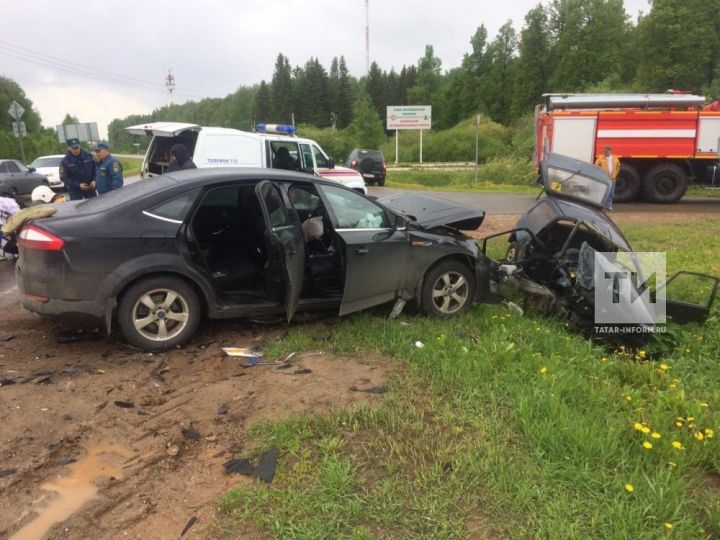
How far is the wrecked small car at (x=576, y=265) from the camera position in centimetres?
520

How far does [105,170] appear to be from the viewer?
8.70 m

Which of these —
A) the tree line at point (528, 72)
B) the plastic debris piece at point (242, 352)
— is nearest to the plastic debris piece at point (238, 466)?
the plastic debris piece at point (242, 352)

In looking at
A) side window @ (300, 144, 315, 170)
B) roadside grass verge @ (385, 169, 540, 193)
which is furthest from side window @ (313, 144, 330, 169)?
roadside grass verge @ (385, 169, 540, 193)

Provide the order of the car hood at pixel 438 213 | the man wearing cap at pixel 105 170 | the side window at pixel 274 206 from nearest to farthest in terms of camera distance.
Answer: the side window at pixel 274 206 < the car hood at pixel 438 213 < the man wearing cap at pixel 105 170

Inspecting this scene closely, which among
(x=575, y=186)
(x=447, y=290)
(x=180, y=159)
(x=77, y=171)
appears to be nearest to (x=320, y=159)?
(x=180, y=159)

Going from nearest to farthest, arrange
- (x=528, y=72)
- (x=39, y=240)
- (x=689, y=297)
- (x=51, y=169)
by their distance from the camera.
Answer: (x=39, y=240) → (x=689, y=297) → (x=51, y=169) → (x=528, y=72)

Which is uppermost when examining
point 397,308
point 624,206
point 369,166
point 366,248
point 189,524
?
point 369,166

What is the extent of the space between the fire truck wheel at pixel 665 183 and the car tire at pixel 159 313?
1572cm

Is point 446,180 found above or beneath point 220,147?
beneath

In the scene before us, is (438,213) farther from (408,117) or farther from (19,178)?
(408,117)

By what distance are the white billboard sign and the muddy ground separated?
35.9m

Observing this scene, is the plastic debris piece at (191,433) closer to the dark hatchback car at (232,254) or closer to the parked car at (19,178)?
the dark hatchback car at (232,254)
